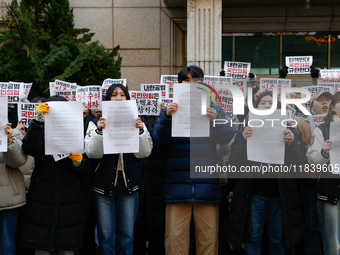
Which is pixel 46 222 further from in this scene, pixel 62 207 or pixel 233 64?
pixel 233 64

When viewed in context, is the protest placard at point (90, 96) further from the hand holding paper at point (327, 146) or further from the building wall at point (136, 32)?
the building wall at point (136, 32)

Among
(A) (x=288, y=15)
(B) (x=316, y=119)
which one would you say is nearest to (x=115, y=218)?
(B) (x=316, y=119)

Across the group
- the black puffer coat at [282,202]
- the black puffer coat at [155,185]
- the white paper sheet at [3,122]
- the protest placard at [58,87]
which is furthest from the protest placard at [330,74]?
the white paper sheet at [3,122]

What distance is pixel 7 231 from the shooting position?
385cm

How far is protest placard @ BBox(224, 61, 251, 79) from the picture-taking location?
5480 mm

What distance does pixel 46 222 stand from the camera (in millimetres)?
3752

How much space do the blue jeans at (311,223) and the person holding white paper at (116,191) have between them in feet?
6.88

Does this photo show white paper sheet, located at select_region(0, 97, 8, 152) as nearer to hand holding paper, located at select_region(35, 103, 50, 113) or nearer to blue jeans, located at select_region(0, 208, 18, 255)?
hand holding paper, located at select_region(35, 103, 50, 113)

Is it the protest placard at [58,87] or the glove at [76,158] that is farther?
the protest placard at [58,87]

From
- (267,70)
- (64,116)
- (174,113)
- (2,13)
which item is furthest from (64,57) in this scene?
(267,70)

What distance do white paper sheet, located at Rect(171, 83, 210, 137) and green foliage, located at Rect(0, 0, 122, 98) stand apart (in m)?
2.41

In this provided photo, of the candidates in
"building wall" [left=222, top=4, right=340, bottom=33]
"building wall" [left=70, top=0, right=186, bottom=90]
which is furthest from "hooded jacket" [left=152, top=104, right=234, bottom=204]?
"building wall" [left=222, top=4, right=340, bottom=33]

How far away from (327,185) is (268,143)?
2.39 feet

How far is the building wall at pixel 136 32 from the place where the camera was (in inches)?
382
